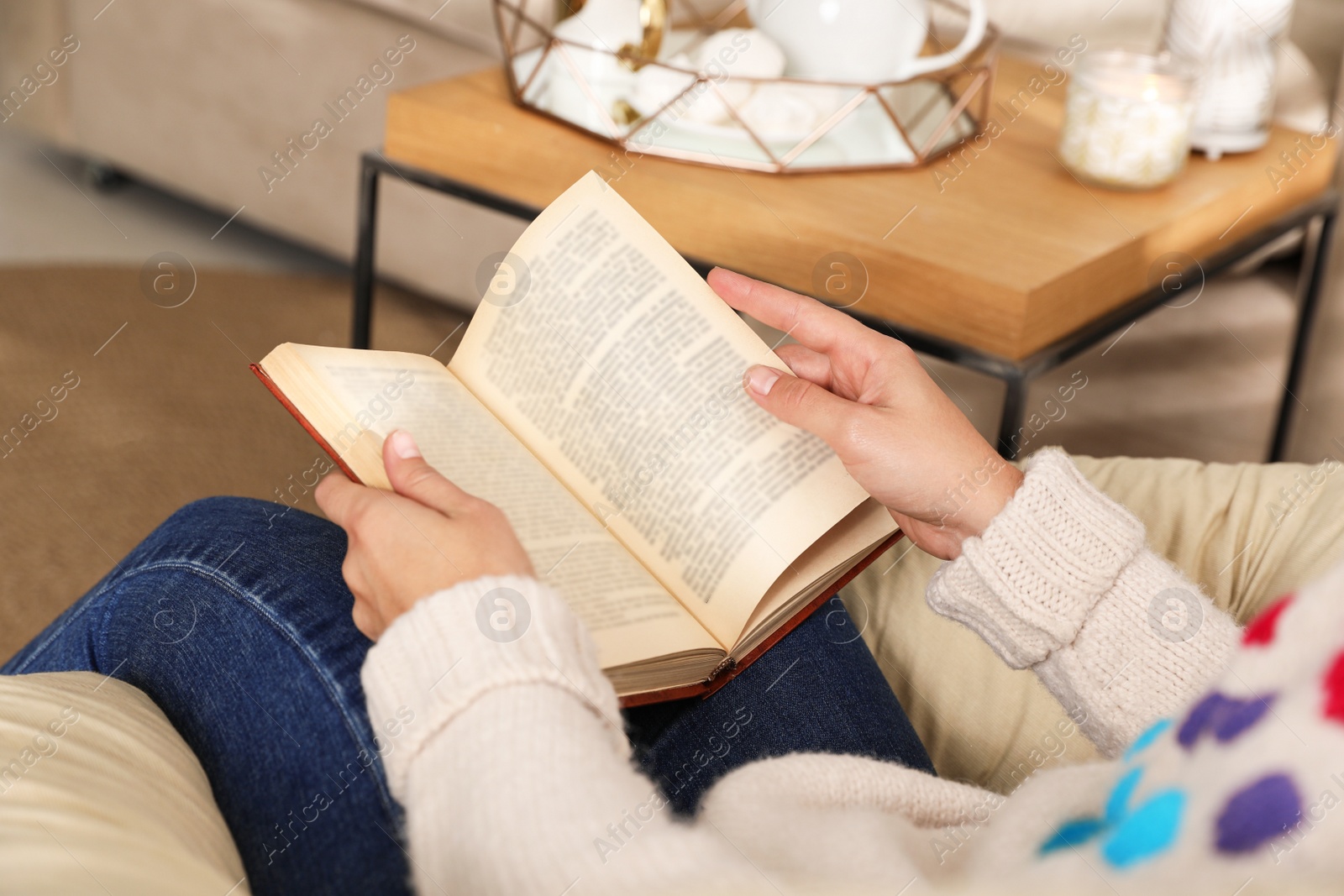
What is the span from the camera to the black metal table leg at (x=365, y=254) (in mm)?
1109

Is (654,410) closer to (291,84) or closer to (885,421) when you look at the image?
(885,421)

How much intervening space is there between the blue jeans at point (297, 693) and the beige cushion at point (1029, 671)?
0.05 metres

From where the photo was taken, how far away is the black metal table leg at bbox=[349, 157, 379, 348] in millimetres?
1109

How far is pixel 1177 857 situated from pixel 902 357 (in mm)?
347

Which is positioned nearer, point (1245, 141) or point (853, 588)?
point (853, 588)

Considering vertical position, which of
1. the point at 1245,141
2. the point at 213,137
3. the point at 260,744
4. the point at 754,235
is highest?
the point at 213,137

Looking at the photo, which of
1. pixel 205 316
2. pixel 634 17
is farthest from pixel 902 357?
pixel 205 316

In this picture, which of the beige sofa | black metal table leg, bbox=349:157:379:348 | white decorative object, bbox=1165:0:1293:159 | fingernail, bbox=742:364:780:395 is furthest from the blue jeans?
the beige sofa

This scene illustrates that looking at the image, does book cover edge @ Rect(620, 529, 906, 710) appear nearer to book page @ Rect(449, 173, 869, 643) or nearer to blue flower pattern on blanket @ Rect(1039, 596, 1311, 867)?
book page @ Rect(449, 173, 869, 643)

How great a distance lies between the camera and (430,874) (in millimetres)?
401

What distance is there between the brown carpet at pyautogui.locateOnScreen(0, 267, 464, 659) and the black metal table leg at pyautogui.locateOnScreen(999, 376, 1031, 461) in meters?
0.77

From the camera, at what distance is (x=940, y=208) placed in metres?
0.95

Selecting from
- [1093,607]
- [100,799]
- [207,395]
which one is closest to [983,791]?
[1093,607]

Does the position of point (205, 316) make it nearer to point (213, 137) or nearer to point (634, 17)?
point (213, 137)
